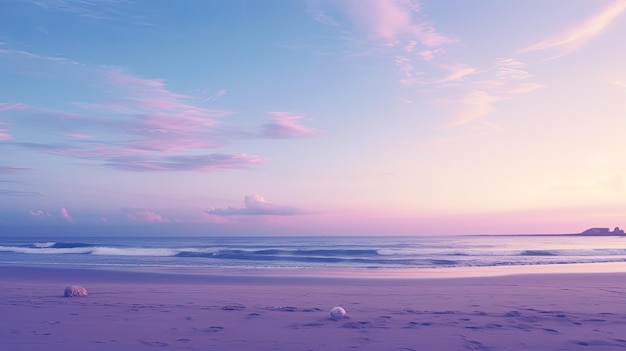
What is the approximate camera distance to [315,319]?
785cm

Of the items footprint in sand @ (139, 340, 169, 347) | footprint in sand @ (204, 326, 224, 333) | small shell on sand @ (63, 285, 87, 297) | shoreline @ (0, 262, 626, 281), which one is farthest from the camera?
shoreline @ (0, 262, 626, 281)

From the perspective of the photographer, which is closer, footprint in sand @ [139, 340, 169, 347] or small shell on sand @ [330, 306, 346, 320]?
footprint in sand @ [139, 340, 169, 347]

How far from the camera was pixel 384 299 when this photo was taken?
10430mm

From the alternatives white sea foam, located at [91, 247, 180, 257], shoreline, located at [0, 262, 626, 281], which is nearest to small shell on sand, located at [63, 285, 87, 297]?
shoreline, located at [0, 262, 626, 281]

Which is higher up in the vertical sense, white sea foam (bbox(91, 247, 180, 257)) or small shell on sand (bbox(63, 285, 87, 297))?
small shell on sand (bbox(63, 285, 87, 297))

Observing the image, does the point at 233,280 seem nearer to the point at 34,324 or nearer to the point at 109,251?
the point at 34,324

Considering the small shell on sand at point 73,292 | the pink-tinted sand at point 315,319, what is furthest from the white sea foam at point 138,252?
the small shell on sand at point 73,292

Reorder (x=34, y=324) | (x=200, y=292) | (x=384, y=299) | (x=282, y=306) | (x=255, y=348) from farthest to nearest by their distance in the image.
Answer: (x=200, y=292) < (x=384, y=299) < (x=282, y=306) < (x=34, y=324) < (x=255, y=348)

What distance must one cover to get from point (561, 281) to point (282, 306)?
9642mm

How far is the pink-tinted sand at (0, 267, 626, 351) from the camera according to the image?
614 centimetres

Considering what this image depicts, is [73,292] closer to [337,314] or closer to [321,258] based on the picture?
[337,314]

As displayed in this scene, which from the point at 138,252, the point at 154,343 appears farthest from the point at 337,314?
the point at 138,252

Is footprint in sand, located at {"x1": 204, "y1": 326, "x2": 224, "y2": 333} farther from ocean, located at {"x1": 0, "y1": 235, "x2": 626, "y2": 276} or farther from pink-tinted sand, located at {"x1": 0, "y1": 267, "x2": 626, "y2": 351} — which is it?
ocean, located at {"x1": 0, "y1": 235, "x2": 626, "y2": 276}

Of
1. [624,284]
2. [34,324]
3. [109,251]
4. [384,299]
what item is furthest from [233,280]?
[109,251]
